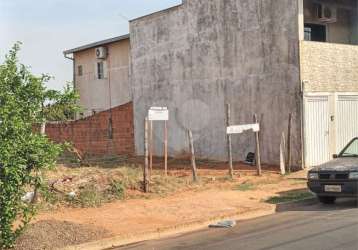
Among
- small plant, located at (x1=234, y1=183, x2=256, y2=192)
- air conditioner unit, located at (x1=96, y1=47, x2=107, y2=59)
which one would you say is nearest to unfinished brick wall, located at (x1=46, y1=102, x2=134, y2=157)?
air conditioner unit, located at (x1=96, y1=47, x2=107, y2=59)

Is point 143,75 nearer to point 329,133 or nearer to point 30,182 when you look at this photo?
point 329,133

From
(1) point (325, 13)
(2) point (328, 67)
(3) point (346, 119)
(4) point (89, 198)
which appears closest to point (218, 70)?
(2) point (328, 67)

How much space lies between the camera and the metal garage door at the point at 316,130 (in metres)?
19.4

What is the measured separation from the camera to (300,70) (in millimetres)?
19156

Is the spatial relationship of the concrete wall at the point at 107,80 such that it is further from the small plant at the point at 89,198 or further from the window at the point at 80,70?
the small plant at the point at 89,198

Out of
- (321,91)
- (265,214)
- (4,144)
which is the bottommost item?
(265,214)

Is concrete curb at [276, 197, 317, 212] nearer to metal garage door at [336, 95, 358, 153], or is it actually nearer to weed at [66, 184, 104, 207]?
weed at [66, 184, 104, 207]

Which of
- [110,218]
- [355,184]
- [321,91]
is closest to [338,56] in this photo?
[321,91]

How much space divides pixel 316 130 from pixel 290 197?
6.51 metres

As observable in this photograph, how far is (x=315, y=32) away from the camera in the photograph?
2297 centimetres

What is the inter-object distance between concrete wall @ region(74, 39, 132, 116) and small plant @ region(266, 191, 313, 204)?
52.9ft

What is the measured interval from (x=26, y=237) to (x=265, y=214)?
17.0 feet

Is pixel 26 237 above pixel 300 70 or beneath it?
beneath

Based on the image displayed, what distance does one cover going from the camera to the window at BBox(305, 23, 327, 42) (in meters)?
22.7
